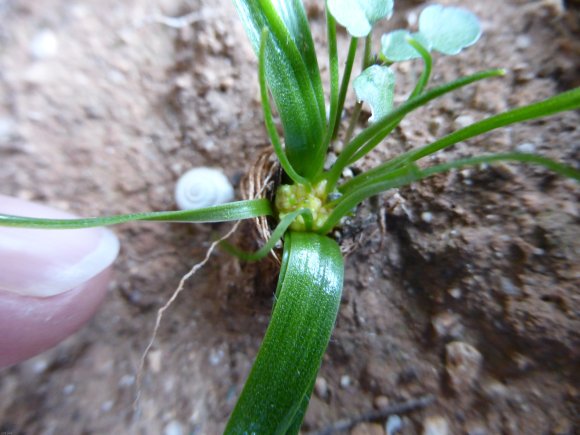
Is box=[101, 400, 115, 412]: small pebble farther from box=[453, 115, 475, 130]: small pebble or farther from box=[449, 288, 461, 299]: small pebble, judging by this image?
box=[453, 115, 475, 130]: small pebble

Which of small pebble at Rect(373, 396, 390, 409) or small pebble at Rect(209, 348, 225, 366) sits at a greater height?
small pebble at Rect(373, 396, 390, 409)

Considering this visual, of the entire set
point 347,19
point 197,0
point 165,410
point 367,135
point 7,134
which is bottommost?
point 165,410

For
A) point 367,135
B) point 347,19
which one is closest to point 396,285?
point 367,135

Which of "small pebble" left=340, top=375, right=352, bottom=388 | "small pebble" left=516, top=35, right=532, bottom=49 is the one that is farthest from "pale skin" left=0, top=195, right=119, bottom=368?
"small pebble" left=516, top=35, right=532, bottom=49

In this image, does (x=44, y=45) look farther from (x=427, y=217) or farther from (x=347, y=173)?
(x=427, y=217)

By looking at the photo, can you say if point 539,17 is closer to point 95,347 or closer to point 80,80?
point 80,80

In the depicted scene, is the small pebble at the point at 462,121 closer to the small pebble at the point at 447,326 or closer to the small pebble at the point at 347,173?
→ the small pebble at the point at 347,173

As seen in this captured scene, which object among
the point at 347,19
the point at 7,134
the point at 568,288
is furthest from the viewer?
the point at 7,134
